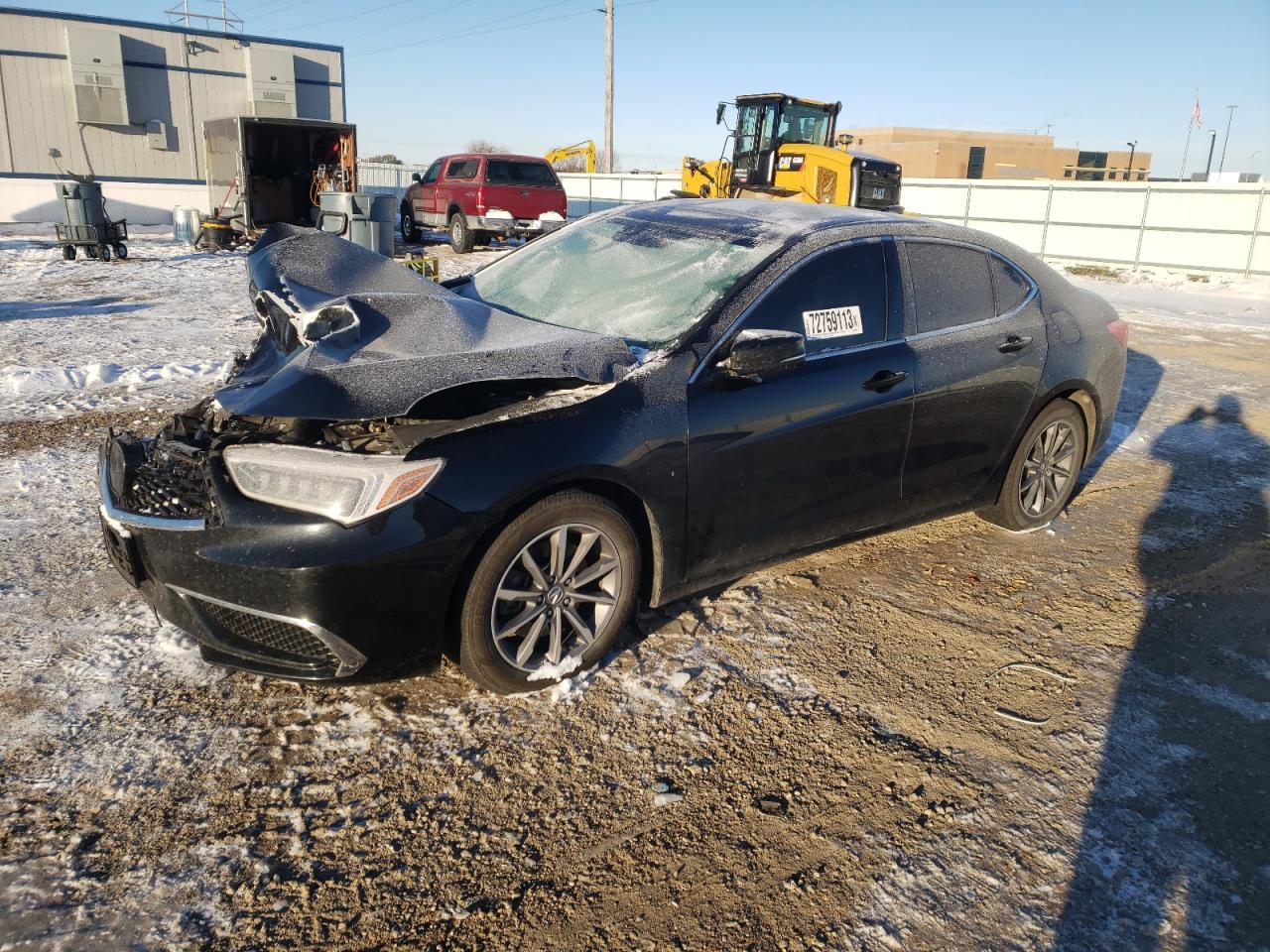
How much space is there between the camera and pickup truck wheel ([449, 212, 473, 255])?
18.4 metres

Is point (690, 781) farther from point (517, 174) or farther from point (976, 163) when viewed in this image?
point (976, 163)

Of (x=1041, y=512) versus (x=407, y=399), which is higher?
(x=407, y=399)

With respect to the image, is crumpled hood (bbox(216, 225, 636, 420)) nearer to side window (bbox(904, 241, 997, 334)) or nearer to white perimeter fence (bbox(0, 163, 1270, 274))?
side window (bbox(904, 241, 997, 334))

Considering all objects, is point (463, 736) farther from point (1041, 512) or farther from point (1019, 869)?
point (1041, 512)

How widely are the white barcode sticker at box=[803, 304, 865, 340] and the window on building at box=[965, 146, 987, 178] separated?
229 feet

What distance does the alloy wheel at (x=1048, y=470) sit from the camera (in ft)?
15.5

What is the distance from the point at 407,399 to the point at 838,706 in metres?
1.83

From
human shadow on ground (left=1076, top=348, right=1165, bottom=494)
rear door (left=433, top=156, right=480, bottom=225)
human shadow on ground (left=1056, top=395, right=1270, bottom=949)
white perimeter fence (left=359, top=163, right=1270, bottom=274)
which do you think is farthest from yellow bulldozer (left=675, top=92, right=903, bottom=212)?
human shadow on ground (left=1056, top=395, right=1270, bottom=949)

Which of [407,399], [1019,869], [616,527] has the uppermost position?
[407,399]

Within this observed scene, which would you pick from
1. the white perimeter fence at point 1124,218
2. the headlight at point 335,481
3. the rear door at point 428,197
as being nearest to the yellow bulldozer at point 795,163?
the rear door at point 428,197

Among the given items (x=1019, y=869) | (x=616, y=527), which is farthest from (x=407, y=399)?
(x=1019, y=869)

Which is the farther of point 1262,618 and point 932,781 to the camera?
point 1262,618

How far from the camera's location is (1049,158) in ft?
239

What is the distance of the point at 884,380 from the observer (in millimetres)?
3812
